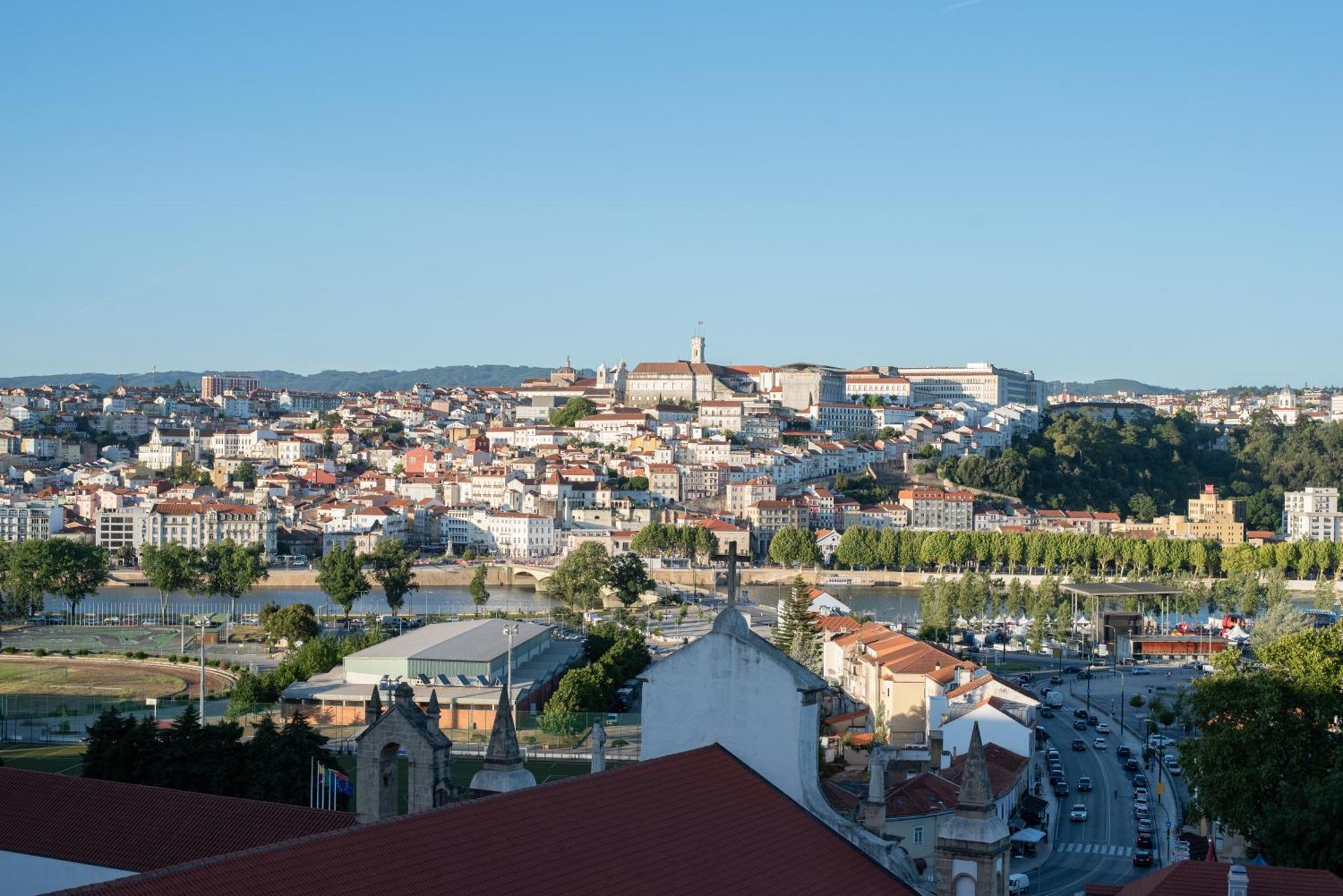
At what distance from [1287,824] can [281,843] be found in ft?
35.4

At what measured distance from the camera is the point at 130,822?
882cm

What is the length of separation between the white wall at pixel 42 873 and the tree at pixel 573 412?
8242cm

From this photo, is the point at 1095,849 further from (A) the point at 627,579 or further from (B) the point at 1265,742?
(A) the point at 627,579

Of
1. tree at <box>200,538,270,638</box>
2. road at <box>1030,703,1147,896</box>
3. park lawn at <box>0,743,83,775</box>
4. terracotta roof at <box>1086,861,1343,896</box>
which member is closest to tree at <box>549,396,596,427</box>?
tree at <box>200,538,270,638</box>

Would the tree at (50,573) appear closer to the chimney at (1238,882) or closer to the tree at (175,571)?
the tree at (175,571)

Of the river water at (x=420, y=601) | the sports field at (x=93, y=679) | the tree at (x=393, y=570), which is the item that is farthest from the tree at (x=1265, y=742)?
the tree at (x=393, y=570)

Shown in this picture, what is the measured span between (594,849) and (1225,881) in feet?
23.6

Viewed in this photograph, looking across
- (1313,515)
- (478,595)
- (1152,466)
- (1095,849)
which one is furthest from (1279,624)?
(1152,466)

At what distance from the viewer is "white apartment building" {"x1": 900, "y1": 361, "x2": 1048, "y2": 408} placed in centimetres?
10038

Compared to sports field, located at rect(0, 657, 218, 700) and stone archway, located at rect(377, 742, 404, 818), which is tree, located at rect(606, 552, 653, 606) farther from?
stone archway, located at rect(377, 742, 404, 818)

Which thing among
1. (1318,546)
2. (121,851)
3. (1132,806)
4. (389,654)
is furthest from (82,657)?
(1318,546)

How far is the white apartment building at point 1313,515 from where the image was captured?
7431 cm

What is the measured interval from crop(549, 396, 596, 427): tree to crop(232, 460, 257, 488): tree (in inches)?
769

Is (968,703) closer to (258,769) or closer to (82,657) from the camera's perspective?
(258,769)
